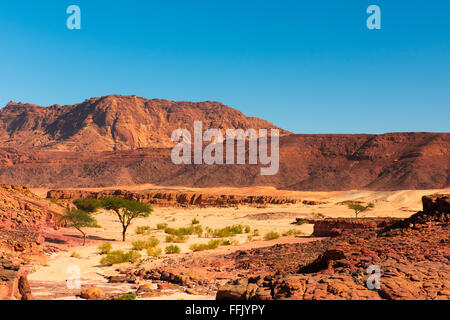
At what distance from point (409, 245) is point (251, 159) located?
90992mm

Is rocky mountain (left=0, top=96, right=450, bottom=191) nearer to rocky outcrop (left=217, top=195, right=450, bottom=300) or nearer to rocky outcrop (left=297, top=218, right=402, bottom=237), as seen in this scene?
rocky outcrop (left=297, top=218, right=402, bottom=237)

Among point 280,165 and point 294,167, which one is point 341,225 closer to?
point 280,165

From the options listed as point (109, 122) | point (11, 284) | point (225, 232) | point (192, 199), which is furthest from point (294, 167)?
point (11, 284)

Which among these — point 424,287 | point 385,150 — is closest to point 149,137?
point 385,150

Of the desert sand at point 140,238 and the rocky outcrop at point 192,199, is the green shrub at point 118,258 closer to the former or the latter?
the desert sand at point 140,238

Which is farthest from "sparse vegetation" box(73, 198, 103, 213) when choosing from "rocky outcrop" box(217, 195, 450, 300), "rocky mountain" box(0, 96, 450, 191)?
"rocky mountain" box(0, 96, 450, 191)

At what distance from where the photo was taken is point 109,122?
156 metres

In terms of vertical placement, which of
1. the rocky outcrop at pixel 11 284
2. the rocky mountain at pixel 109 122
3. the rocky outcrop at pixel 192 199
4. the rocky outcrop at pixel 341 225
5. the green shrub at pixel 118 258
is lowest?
the rocky outcrop at pixel 192 199

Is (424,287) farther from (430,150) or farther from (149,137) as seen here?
(149,137)

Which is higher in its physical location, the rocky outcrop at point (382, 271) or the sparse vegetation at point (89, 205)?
the rocky outcrop at point (382, 271)

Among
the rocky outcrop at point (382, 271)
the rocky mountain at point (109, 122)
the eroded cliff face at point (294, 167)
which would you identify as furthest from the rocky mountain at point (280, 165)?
the rocky outcrop at point (382, 271)

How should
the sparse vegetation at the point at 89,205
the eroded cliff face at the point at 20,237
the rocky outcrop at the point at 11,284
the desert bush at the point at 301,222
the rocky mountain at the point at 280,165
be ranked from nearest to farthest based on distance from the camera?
the rocky outcrop at the point at 11,284, the eroded cliff face at the point at 20,237, the sparse vegetation at the point at 89,205, the desert bush at the point at 301,222, the rocky mountain at the point at 280,165

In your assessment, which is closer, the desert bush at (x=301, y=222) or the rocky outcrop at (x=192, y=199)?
the desert bush at (x=301, y=222)

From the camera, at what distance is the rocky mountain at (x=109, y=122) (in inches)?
5910
